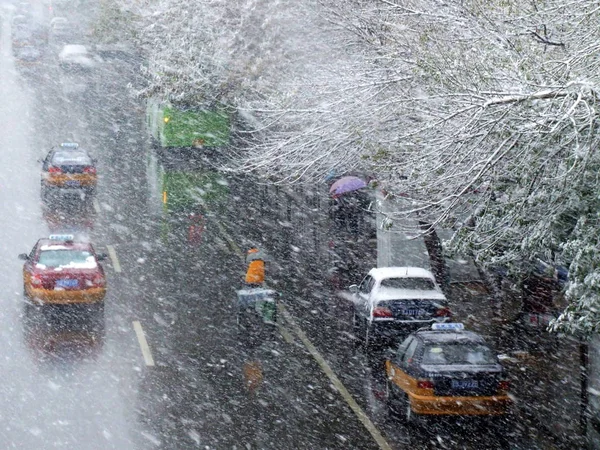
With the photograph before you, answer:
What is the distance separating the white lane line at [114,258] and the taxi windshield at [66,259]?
3270mm

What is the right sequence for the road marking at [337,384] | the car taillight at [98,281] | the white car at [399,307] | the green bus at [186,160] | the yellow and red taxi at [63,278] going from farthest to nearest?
the green bus at [186,160] < the car taillight at [98,281] < the yellow and red taxi at [63,278] < the white car at [399,307] < the road marking at [337,384]

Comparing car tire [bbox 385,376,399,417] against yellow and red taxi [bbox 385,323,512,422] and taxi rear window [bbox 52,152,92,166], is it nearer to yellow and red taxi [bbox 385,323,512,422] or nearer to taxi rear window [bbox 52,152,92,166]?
yellow and red taxi [bbox 385,323,512,422]

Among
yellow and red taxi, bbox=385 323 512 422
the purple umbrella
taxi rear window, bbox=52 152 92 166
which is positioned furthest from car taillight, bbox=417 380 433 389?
taxi rear window, bbox=52 152 92 166

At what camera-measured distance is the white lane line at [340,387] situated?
12.6m

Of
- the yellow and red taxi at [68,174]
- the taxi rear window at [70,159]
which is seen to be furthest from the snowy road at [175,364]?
the taxi rear window at [70,159]

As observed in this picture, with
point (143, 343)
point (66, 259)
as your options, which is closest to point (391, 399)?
point (143, 343)

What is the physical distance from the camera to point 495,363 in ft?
41.7

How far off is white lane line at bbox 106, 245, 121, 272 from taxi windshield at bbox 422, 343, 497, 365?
10.5 meters

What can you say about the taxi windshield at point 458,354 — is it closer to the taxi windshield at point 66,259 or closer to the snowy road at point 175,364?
the snowy road at point 175,364

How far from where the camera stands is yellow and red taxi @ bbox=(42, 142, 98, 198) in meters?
28.7

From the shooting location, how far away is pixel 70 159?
95.5 feet

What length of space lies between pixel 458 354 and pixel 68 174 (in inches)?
733

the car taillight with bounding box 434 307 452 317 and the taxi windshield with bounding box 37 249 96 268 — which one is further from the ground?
the taxi windshield with bounding box 37 249 96 268

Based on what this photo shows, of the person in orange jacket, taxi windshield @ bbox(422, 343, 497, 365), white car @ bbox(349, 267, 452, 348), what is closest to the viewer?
taxi windshield @ bbox(422, 343, 497, 365)
